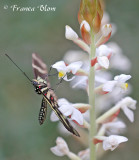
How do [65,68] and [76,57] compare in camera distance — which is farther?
[76,57]

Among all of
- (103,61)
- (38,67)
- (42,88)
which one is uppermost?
(38,67)

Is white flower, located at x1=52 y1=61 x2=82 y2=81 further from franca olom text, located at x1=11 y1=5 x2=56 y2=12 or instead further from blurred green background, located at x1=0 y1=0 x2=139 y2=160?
franca olom text, located at x1=11 y1=5 x2=56 y2=12

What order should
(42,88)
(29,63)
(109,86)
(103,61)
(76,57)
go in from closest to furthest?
(103,61), (109,86), (42,88), (76,57), (29,63)

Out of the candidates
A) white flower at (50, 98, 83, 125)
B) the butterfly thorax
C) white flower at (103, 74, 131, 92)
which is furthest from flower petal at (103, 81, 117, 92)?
the butterfly thorax

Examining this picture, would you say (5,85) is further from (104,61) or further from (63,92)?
(104,61)

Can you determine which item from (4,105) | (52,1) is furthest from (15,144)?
(52,1)

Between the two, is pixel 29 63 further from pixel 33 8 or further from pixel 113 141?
pixel 113 141

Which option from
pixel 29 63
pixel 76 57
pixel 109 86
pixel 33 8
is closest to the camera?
pixel 109 86

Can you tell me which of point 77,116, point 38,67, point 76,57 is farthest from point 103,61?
point 76,57

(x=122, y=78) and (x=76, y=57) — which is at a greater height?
(x=76, y=57)
